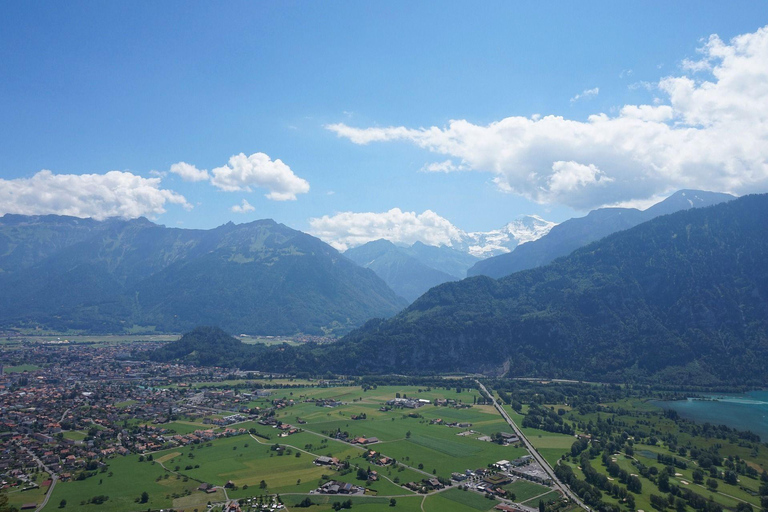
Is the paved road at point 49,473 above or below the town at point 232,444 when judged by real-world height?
below

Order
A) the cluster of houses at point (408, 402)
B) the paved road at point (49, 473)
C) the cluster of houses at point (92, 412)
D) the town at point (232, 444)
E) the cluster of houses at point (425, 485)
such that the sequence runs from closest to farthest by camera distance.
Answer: the paved road at point (49, 473)
the town at point (232, 444)
the cluster of houses at point (425, 485)
the cluster of houses at point (92, 412)
the cluster of houses at point (408, 402)

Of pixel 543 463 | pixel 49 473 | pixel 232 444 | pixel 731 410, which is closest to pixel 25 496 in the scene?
pixel 49 473

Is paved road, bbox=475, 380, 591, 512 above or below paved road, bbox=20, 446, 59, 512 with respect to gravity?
above

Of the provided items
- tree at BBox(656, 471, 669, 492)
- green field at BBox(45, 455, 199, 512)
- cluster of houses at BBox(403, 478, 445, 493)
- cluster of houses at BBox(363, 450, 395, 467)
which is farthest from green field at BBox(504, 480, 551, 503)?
green field at BBox(45, 455, 199, 512)

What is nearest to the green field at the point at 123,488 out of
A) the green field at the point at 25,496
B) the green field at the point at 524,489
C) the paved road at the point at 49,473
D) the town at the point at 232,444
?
the town at the point at 232,444

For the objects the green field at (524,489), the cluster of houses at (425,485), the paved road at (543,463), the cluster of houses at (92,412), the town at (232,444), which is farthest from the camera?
the cluster of houses at (92,412)

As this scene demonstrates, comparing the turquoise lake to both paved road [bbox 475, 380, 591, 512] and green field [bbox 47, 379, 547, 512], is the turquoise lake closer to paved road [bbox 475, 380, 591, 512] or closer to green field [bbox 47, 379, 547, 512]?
paved road [bbox 475, 380, 591, 512]

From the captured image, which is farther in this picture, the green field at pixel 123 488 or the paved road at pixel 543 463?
the paved road at pixel 543 463

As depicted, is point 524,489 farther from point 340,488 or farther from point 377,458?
point 340,488

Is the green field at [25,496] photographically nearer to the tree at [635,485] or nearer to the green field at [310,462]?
the green field at [310,462]

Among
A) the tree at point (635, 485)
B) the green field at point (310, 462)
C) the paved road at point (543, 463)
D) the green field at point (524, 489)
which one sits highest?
the tree at point (635, 485)
